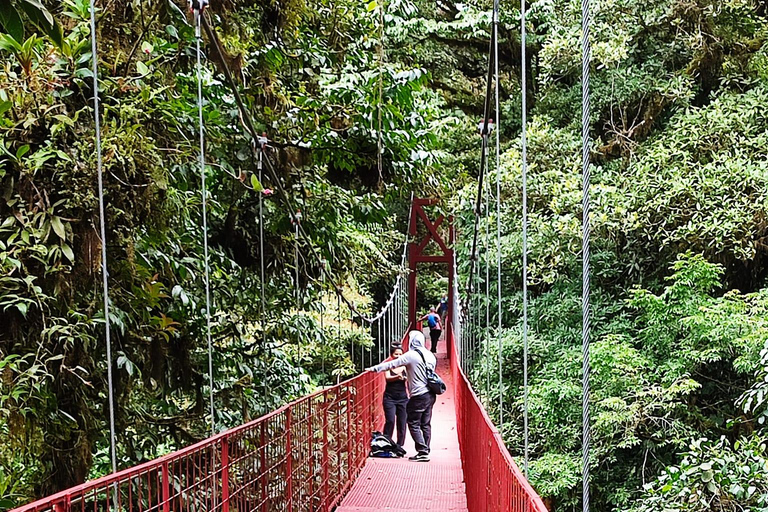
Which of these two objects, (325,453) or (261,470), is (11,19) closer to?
(261,470)

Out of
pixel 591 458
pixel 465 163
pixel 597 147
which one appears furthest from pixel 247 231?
pixel 465 163

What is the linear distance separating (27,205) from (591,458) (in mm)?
5170

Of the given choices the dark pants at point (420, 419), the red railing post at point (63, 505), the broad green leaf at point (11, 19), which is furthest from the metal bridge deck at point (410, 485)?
the broad green leaf at point (11, 19)

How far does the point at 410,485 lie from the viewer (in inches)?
165

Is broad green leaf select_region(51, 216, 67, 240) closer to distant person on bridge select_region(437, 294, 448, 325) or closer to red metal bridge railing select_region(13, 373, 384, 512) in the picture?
red metal bridge railing select_region(13, 373, 384, 512)

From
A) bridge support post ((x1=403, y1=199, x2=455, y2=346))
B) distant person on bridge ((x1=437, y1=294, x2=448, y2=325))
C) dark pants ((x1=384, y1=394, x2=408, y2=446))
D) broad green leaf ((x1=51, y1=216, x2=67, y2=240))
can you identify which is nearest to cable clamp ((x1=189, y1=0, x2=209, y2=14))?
broad green leaf ((x1=51, y1=216, x2=67, y2=240))

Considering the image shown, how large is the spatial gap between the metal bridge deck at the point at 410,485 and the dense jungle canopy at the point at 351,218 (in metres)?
0.67

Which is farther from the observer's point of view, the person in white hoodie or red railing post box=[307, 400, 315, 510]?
the person in white hoodie

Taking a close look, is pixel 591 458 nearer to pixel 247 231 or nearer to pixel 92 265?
pixel 247 231

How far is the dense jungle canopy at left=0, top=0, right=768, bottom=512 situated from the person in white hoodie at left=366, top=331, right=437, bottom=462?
40cm

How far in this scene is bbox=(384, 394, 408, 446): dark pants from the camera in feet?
16.8

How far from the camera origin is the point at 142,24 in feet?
7.73

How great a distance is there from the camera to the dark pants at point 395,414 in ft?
16.8

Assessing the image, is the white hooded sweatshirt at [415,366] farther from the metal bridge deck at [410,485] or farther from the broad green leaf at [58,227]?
the broad green leaf at [58,227]
